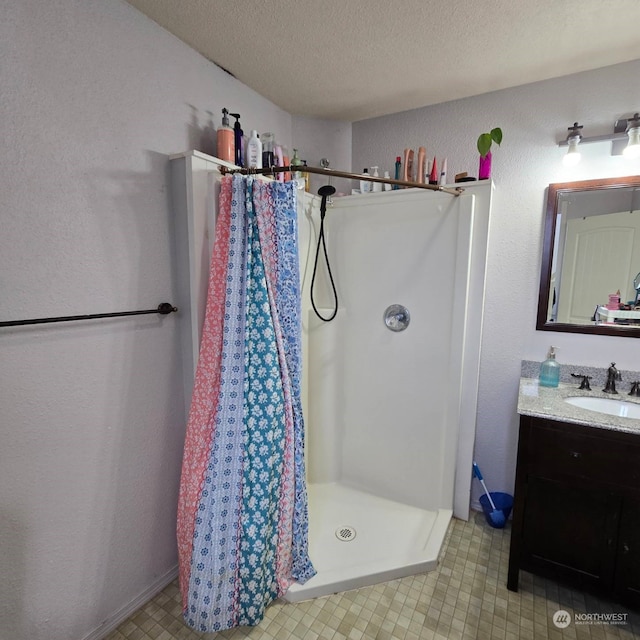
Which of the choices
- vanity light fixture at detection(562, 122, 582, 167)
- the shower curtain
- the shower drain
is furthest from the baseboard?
vanity light fixture at detection(562, 122, 582, 167)

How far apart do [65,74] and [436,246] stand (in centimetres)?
162

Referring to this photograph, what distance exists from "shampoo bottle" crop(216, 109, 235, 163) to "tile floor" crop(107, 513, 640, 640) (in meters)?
1.91

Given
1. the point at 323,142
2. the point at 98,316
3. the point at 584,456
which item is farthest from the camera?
the point at 323,142

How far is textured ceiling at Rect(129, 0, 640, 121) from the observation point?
1.24m

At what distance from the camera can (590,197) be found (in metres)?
1.66

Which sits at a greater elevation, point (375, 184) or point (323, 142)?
point (323, 142)

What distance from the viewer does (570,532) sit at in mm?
1387

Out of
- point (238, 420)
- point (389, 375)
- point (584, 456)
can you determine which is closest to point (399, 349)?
point (389, 375)

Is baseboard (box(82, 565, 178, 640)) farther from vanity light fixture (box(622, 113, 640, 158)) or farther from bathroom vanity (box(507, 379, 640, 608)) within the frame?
vanity light fixture (box(622, 113, 640, 158))

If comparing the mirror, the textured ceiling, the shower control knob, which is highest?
the textured ceiling

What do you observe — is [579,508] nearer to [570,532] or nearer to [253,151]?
[570,532]

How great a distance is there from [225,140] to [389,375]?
1440 millimetres

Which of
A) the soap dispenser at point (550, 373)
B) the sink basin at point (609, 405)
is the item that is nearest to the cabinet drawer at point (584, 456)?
the sink basin at point (609, 405)

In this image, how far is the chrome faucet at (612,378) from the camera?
1.62m
